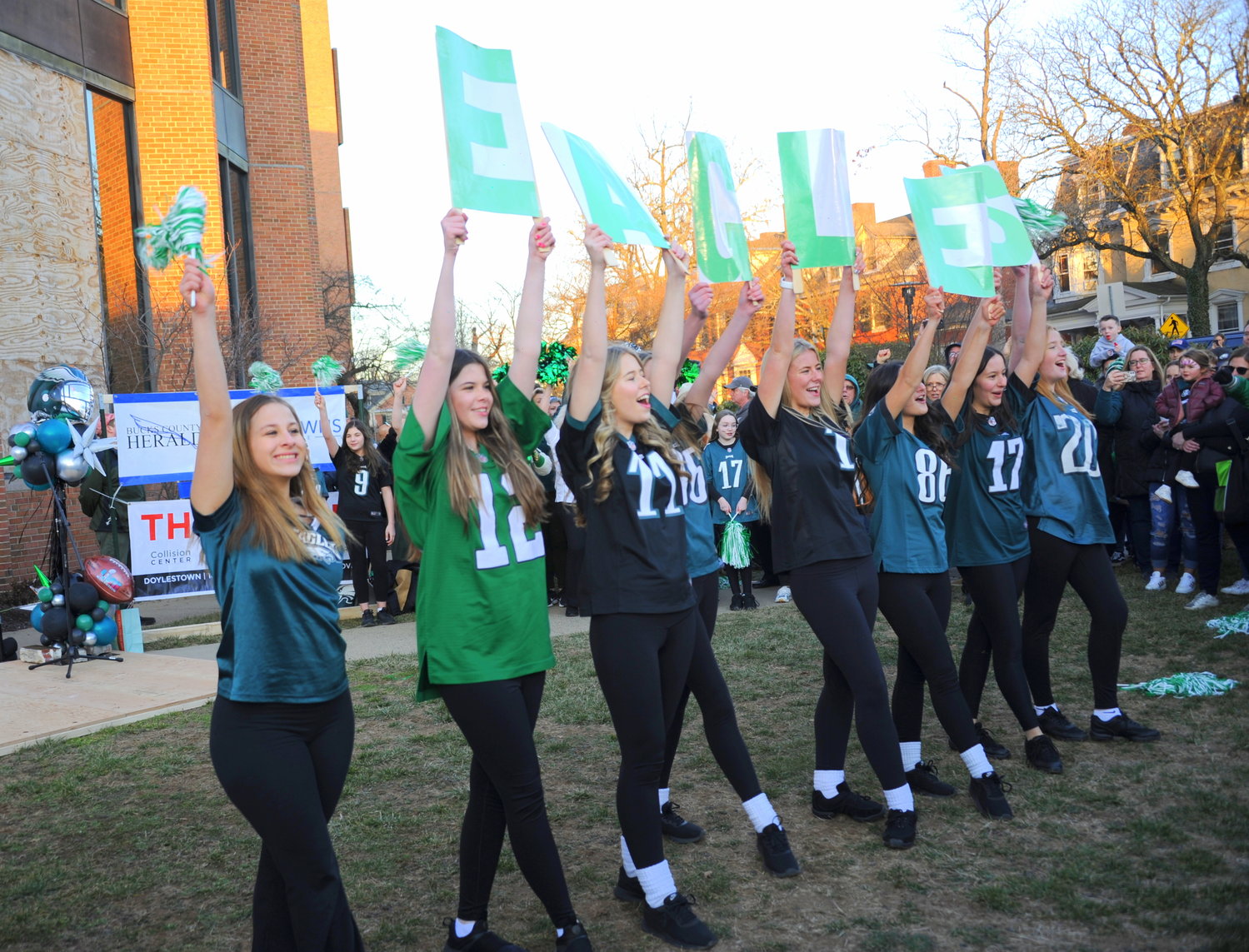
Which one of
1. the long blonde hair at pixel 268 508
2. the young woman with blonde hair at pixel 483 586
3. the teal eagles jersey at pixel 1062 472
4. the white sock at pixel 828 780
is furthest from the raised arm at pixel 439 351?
the teal eagles jersey at pixel 1062 472

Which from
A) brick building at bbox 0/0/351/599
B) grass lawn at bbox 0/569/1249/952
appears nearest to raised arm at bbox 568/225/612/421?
grass lawn at bbox 0/569/1249/952

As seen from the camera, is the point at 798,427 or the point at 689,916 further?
the point at 798,427

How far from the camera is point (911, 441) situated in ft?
15.3

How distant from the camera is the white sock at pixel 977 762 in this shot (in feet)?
14.4

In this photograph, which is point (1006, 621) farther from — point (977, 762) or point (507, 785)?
point (507, 785)

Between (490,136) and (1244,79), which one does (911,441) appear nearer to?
(490,136)

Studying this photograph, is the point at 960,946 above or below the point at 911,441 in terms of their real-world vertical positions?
below

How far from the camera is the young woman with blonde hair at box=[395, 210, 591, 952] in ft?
10.3

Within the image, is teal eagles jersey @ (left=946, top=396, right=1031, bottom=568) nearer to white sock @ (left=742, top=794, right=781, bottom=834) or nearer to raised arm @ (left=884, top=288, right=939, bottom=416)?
raised arm @ (left=884, top=288, right=939, bottom=416)

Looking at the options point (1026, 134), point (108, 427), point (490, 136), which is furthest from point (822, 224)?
point (1026, 134)

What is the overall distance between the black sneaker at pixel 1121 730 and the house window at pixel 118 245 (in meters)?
12.9

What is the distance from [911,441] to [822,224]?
3.42 ft

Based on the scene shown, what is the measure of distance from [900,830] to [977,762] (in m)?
0.53

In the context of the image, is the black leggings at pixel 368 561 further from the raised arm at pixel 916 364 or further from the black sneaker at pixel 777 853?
the black sneaker at pixel 777 853
